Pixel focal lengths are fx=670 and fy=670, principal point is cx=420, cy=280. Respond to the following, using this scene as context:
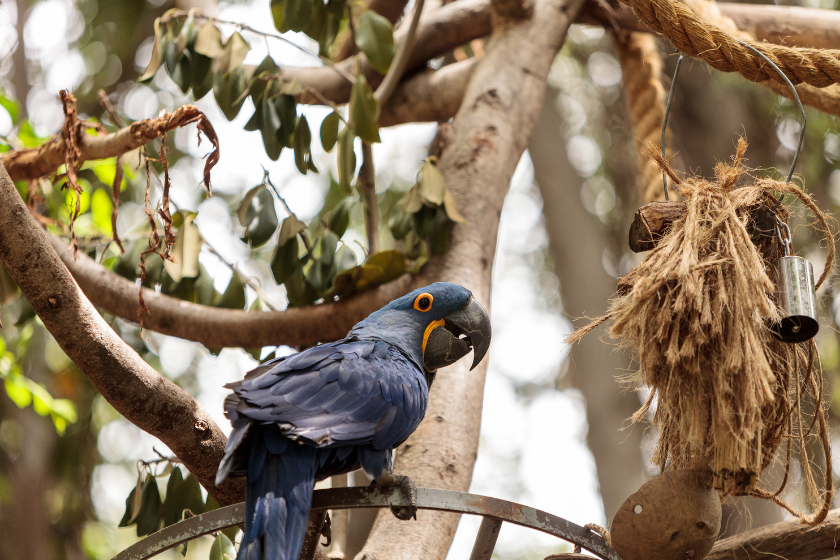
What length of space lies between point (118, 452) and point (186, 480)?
199 inches

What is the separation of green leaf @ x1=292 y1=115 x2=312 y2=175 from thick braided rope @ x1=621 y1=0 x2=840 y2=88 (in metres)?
1.19

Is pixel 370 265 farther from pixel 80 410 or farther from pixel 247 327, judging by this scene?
pixel 80 410

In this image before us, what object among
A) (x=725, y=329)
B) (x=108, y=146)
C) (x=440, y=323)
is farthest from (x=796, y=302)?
(x=108, y=146)

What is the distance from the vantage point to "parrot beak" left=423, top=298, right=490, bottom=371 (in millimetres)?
1604

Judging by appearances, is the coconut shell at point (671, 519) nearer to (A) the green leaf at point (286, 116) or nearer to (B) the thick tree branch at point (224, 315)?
(B) the thick tree branch at point (224, 315)

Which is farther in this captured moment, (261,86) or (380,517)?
(261,86)

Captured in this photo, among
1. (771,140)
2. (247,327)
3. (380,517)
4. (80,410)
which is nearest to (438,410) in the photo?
(380,517)

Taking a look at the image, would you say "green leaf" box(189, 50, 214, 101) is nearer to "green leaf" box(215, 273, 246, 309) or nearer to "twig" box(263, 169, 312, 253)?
"twig" box(263, 169, 312, 253)

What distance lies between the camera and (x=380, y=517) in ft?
5.78

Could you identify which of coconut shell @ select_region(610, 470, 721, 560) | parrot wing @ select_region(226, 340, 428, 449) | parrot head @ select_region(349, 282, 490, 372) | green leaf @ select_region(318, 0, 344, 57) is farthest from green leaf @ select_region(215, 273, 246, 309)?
coconut shell @ select_region(610, 470, 721, 560)

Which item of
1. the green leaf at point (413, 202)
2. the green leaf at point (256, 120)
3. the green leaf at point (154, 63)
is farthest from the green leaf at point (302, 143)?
the green leaf at point (154, 63)

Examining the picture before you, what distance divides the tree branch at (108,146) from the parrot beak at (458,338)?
0.67 m

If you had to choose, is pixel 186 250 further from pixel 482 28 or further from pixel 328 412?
pixel 482 28

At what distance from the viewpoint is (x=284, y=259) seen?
232 centimetres
